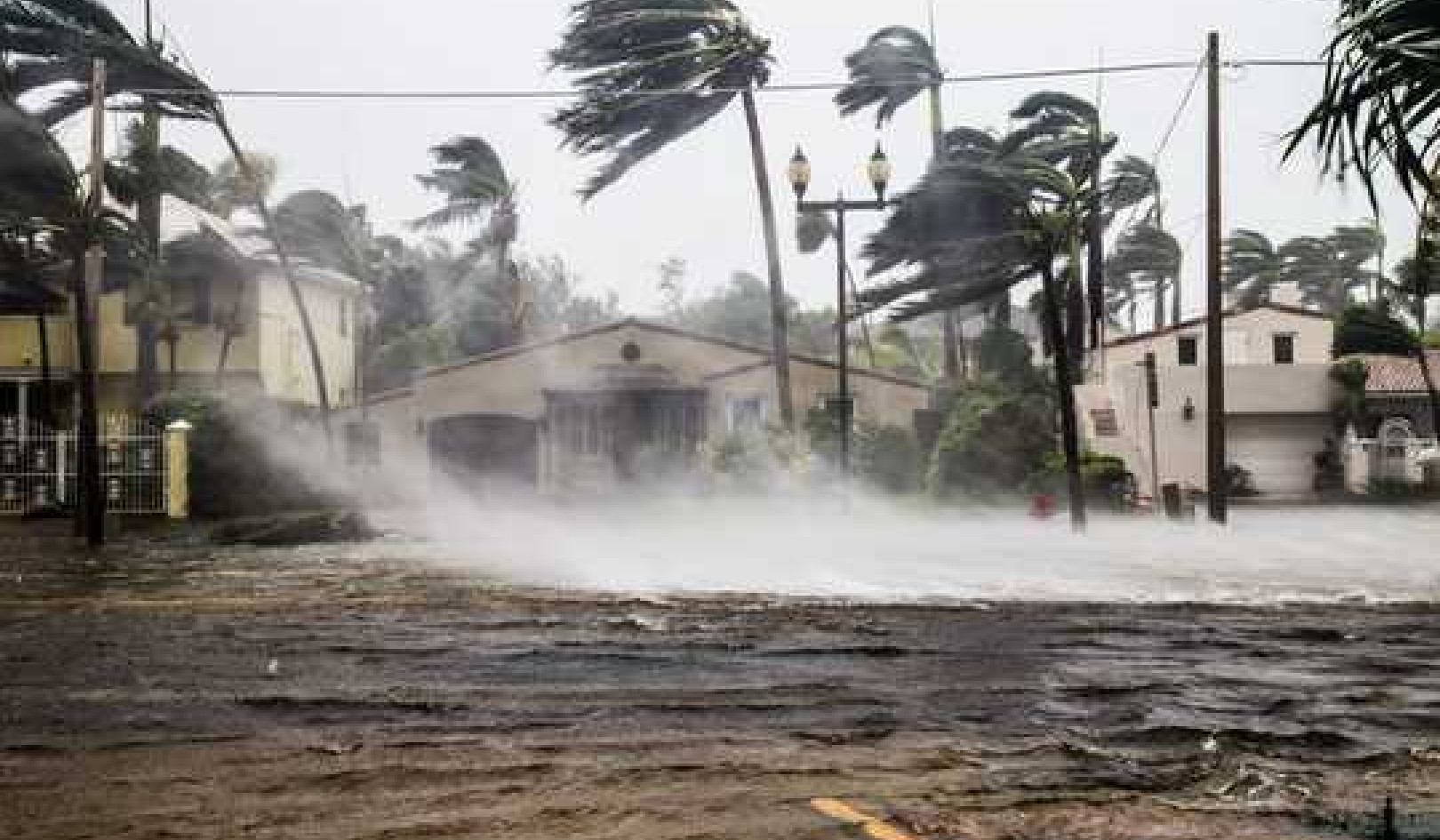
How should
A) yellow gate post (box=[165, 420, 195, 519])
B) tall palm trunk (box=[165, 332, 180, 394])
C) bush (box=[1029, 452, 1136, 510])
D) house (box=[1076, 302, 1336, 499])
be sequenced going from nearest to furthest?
yellow gate post (box=[165, 420, 195, 519]), bush (box=[1029, 452, 1136, 510]), house (box=[1076, 302, 1336, 499]), tall palm trunk (box=[165, 332, 180, 394])

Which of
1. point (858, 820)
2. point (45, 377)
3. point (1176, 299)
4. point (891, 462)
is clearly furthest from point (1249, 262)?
point (858, 820)

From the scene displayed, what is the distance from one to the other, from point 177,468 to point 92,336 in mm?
4642

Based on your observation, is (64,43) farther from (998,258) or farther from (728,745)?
(728,745)

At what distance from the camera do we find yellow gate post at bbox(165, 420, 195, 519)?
23.7 m

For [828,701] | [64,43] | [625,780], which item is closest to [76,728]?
[625,780]

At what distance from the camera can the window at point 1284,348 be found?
43750 mm

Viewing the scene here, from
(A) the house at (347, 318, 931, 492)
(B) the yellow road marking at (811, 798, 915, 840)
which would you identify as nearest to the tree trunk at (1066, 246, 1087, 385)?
(A) the house at (347, 318, 931, 492)

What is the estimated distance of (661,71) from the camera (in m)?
31.2

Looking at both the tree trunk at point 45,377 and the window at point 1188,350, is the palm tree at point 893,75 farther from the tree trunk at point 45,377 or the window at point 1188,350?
the tree trunk at point 45,377

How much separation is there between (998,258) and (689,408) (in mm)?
12654

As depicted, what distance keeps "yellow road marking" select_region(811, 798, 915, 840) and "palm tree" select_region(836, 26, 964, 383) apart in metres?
30.8

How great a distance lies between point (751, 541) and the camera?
19.2 m

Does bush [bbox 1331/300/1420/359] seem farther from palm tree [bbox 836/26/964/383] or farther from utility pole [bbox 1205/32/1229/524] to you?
utility pole [bbox 1205/32/1229/524]

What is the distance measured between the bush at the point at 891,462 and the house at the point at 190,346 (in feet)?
43.9
